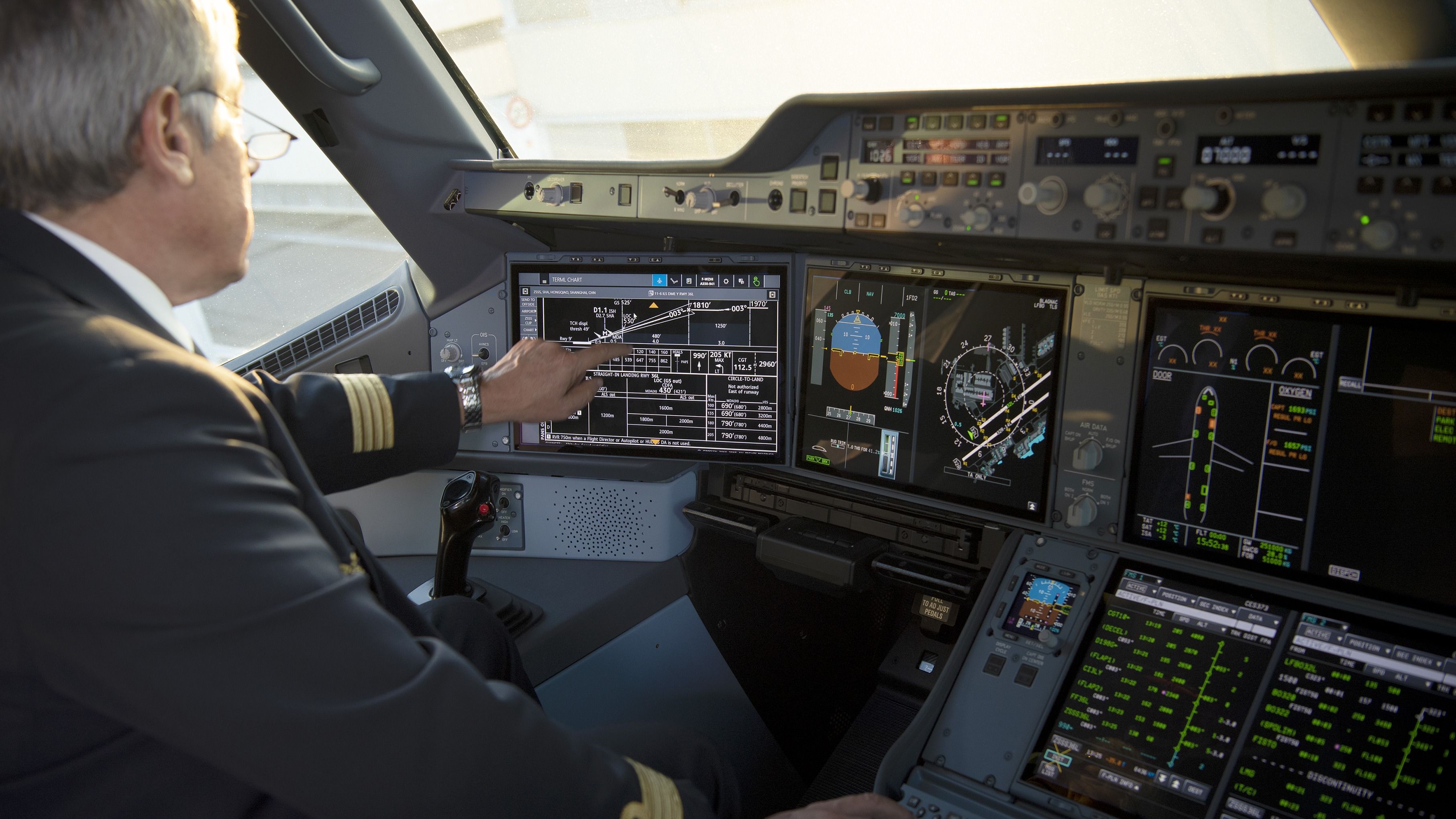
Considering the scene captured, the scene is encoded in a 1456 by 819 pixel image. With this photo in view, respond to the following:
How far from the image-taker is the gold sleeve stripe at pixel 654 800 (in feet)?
3.47

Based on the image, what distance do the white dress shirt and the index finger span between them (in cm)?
106

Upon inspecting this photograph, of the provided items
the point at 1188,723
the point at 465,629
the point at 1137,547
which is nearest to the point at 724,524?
the point at 465,629

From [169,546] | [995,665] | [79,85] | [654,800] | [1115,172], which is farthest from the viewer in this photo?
[995,665]

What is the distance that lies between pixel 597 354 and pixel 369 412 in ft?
1.81

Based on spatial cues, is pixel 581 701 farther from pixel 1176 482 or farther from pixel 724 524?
pixel 1176 482

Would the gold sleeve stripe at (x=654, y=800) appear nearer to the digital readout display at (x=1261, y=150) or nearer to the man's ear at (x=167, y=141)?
the man's ear at (x=167, y=141)

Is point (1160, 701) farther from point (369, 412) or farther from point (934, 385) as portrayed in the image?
point (369, 412)

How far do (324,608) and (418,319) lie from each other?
64.6 inches

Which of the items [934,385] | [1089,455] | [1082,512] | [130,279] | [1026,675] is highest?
[130,279]

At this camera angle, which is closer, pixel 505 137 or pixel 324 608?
pixel 324 608

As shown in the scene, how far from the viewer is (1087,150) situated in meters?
1.32

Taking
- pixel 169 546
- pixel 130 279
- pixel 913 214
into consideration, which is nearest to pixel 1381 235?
pixel 913 214

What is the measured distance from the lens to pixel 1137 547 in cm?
164

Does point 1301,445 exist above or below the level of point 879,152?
below
